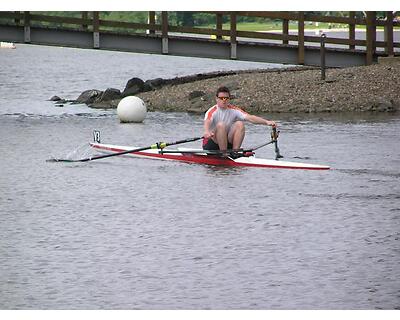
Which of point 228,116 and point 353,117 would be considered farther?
point 353,117

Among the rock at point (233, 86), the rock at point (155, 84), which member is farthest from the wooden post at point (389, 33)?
the rock at point (155, 84)

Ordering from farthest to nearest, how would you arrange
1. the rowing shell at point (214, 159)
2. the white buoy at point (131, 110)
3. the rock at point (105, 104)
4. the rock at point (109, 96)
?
the rock at point (109, 96), the rock at point (105, 104), the white buoy at point (131, 110), the rowing shell at point (214, 159)

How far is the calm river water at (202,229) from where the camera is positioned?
12.6m

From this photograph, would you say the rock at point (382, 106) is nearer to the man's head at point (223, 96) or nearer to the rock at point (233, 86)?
the rock at point (233, 86)

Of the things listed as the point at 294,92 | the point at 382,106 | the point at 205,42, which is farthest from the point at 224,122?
the point at 205,42

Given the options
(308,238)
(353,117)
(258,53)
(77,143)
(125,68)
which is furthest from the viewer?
(125,68)

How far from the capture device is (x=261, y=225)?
651 inches

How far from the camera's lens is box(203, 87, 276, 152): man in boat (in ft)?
70.4

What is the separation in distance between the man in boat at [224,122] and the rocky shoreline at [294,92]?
1229 cm

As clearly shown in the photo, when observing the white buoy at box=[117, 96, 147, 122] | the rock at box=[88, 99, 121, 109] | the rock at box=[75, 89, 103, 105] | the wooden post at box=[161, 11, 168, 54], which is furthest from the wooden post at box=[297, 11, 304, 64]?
the white buoy at box=[117, 96, 147, 122]

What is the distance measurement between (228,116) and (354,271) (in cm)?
831

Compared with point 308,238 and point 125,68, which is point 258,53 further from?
point 125,68

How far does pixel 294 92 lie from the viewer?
116 ft
